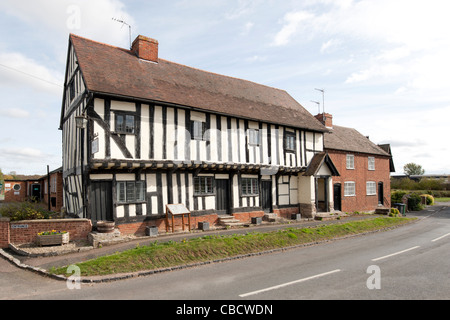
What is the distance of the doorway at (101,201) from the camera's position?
12961mm

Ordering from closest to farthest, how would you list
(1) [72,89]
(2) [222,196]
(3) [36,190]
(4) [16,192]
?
(1) [72,89], (2) [222,196], (3) [36,190], (4) [16,192]

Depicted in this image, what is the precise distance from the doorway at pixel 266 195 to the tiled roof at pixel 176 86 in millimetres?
3779

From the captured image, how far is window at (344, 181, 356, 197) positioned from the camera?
25828 millimetres

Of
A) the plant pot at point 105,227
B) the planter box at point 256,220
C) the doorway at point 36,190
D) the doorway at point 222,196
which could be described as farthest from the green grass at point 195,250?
the doorway at point 36,190

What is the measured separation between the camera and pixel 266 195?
755 inches

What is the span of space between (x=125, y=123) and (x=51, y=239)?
5.36 metres

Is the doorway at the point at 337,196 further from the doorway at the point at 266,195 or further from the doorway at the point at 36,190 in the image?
the doorway at the point at 36,190

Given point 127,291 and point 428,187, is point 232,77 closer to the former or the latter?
point 127,291

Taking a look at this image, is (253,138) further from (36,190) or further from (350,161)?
(36,190)

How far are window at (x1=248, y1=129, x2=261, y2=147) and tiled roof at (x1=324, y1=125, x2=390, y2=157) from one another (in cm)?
862

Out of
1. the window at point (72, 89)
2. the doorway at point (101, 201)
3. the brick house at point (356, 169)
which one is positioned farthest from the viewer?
the brick house at point (356, 169)

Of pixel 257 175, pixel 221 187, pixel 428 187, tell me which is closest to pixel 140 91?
pixel 221 187

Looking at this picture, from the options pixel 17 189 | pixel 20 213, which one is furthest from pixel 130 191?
pixel 17 189

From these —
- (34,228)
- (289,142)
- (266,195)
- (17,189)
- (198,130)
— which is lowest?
(34,228)
